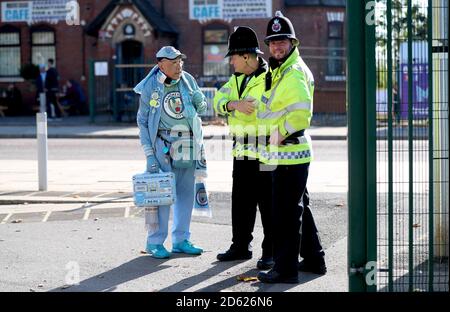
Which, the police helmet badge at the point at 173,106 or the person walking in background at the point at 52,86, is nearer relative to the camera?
the police helmet badge at the point at 173,106

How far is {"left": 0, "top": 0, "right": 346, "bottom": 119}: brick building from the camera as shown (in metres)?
31.0

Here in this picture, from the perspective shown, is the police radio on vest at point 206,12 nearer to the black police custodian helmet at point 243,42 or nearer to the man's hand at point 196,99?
the man's hand at point 196,99

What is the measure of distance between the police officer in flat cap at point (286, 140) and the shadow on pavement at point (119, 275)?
3.60 ft

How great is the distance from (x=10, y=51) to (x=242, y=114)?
28.9 metres

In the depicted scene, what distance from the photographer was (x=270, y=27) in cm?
674

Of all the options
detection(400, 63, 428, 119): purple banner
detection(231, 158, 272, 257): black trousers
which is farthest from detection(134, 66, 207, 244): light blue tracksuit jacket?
detection(400, 63, 428, 119): purple banner

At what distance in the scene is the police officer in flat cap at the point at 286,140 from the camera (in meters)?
6.47

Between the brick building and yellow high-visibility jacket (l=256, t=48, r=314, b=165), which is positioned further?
the brick building

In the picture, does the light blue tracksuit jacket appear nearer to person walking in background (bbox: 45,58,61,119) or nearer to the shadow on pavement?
the shadow on pavement

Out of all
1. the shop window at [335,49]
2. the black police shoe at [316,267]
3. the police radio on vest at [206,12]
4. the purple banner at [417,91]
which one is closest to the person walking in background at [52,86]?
the police radio on vest at [206,12]

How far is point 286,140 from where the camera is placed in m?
6.57

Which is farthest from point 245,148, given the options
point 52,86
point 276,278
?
point 52,86

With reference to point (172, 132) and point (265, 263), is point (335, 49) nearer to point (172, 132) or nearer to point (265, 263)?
point (172, 132)
